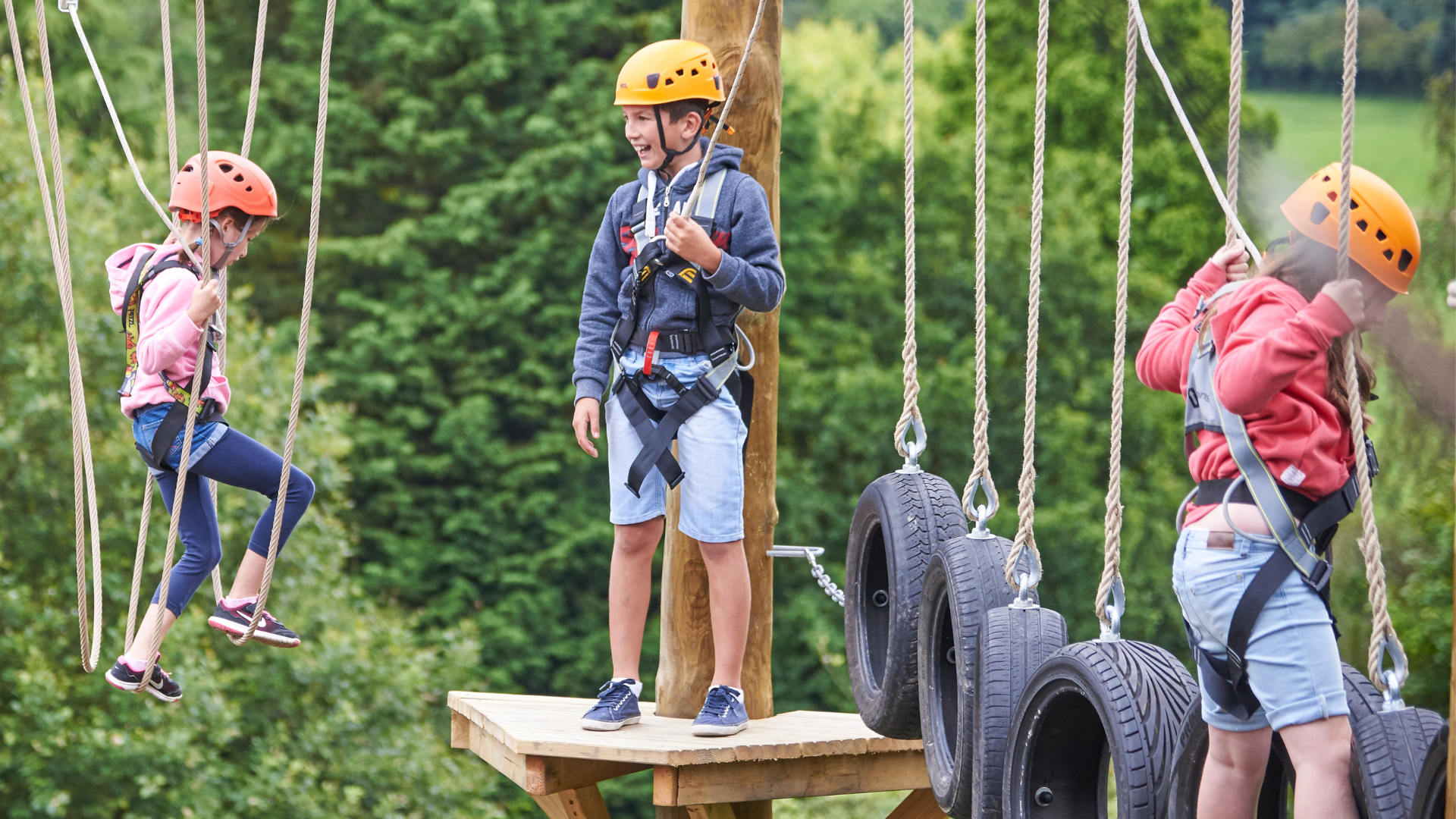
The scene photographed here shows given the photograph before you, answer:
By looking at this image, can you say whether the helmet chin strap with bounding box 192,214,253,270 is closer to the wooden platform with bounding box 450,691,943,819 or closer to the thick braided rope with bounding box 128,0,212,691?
the thick braided rope with bounding box 128,0,212,691

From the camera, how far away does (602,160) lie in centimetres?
A: 1345

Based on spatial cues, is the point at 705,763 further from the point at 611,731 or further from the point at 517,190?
the point at 517,190

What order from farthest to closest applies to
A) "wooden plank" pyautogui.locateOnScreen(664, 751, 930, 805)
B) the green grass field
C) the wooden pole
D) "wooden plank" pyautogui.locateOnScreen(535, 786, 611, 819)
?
the green grass field
"wooden plank" pyautogui.locateOnScreen(535, 786, 611, 819)
the wooden pole
"wooden plank" pyautogui.locateOnScreen(664, 751, 930, 805)

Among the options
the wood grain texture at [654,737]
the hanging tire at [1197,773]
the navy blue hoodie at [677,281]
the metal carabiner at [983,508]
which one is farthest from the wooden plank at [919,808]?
the hanging tire at [1197,773]

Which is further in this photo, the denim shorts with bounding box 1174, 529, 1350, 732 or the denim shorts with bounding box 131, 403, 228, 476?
the denim shorts with bounding box 131, 403, 228, 476

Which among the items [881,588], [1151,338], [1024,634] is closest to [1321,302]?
[1151,338]

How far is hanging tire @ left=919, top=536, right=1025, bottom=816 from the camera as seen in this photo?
296cm

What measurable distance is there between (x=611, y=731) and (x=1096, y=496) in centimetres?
1064

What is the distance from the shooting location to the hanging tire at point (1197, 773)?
7.25ft

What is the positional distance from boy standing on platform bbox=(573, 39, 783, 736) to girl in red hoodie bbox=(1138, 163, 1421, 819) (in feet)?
4.48

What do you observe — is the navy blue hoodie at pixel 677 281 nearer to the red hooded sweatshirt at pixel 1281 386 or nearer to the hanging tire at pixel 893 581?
the hanging tire at pixel 893 581

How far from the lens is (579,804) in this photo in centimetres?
422

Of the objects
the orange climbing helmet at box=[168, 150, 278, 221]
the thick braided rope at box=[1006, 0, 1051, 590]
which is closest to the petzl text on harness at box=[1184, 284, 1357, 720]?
the thick braided rope at box=[1006, 0, 1051, 590]

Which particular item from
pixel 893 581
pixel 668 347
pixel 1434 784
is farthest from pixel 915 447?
pixel 1434 784
